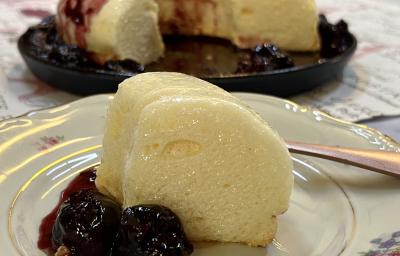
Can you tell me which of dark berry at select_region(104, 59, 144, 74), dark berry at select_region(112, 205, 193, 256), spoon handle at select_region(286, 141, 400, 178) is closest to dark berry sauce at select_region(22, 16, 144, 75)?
dark berry at select_region(104, 59, 144, 74)

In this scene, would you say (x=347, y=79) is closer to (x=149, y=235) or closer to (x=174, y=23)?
(x=174, y=23)

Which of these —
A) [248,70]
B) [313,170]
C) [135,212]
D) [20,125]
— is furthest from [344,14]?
[135,212]

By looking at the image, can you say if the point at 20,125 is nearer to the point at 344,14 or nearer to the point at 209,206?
the point at 209,206

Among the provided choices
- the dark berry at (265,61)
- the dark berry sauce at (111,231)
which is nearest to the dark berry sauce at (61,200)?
the dark berry sauce at (111,231)

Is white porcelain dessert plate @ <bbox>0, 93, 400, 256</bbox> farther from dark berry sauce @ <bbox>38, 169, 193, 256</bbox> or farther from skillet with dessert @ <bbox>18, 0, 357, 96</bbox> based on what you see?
skillet with dessert @ <bbox>18, 0, 357, 96</bbox>

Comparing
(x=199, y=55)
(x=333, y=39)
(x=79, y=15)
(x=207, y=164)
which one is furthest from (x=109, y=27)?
(x=207, y=164)

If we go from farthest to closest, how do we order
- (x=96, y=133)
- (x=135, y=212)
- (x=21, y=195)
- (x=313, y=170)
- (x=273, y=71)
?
(x=273, y=71) → (x=96, y=133) → (x=313, y=170) → (x=21, y=195) → (x=135, y=212)
